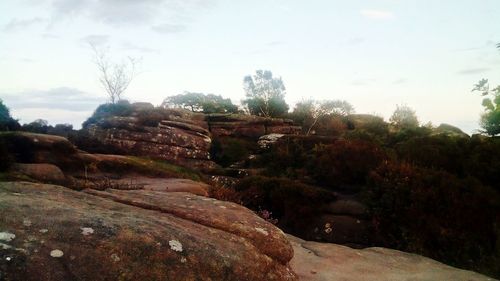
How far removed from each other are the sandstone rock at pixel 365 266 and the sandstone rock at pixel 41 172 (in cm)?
777

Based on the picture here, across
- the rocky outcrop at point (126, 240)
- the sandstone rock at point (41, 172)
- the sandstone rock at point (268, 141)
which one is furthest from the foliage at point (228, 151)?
the rocky outcrop at point (126, 240)

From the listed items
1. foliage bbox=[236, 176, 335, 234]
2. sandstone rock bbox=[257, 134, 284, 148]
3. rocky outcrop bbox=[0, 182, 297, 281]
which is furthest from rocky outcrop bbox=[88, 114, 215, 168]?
rocky outcrop bbox=[0, 182, 297, 281]

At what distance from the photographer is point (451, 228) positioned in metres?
10.1

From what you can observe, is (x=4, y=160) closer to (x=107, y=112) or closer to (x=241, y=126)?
(x=107, y=112)

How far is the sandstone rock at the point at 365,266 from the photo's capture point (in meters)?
7.02

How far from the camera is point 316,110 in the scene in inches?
1847

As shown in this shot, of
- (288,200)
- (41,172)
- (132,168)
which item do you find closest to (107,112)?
(132,168)

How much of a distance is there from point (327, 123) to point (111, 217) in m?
39.0

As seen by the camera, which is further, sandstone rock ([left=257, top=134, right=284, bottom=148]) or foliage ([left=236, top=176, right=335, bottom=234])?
sandstone rock ([left=257, top=134, right=284, bottom=148])

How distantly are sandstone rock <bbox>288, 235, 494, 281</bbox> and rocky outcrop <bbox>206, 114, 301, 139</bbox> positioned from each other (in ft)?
79.7

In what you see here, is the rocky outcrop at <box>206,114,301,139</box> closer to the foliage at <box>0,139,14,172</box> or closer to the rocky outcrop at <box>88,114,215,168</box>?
the rocky outcrop at <box>88,114,215,168</box>

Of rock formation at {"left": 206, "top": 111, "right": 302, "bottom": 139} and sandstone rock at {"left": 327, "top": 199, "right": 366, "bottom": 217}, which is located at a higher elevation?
rock formation at {"left": 206, "top": 111, "right": 302, "bottom": 139}

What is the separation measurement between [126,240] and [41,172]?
9.97 metres

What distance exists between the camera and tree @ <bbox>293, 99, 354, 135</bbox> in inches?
1737
